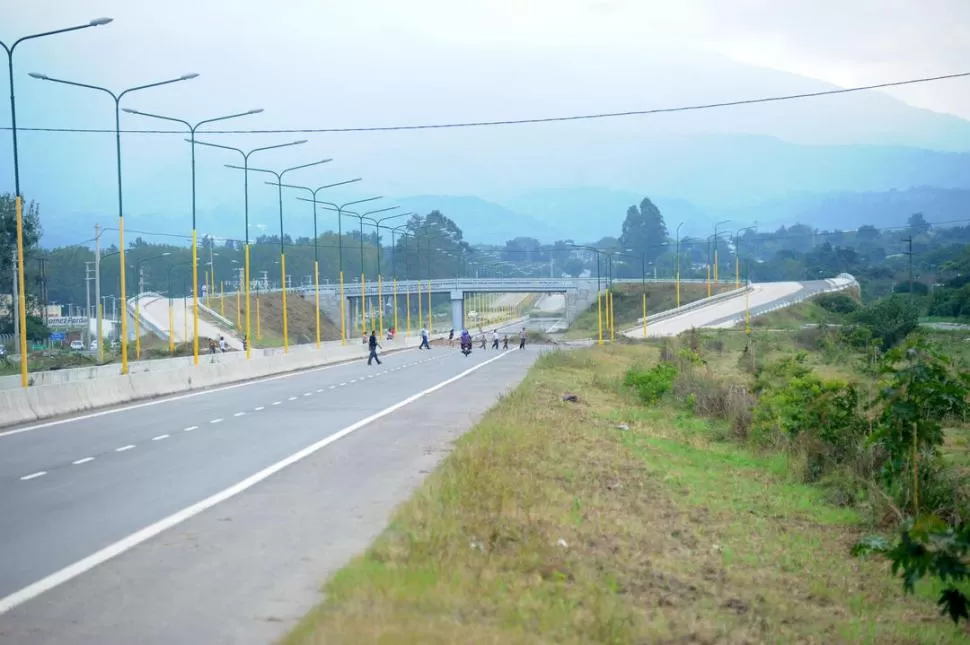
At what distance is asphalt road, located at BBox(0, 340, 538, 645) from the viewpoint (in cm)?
834

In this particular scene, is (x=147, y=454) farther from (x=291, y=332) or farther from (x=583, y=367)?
(x=291, y=332)

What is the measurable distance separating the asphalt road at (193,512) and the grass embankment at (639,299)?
376 feet

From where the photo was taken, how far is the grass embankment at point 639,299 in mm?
141500

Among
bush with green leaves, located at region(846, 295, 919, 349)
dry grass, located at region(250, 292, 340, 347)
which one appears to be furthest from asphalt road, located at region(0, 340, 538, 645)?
dry grass, located at region(250, 292, 340, 347)

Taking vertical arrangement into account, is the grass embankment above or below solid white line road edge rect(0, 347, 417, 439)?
above

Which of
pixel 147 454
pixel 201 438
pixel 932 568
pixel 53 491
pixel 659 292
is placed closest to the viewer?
pixel 932 568

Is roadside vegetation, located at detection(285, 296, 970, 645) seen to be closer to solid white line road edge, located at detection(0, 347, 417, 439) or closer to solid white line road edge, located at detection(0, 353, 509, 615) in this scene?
solid white line road edge, located at detection(0, 353, 509, 615)

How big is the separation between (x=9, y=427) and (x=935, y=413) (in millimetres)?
18002

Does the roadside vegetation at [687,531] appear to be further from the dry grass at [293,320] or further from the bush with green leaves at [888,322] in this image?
the dry grass at [293,320]

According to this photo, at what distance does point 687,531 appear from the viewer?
13.0 metres

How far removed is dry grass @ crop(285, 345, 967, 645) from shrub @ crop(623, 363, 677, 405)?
12046mm

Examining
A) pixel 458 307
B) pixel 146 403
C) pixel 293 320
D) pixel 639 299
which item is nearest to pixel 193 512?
pixel 146 403

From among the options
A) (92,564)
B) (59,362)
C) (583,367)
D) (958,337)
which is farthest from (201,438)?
(958,337)

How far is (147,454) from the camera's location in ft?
61.3
